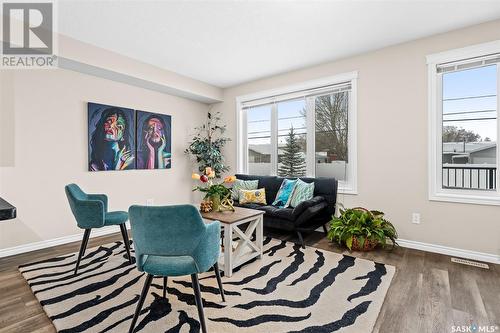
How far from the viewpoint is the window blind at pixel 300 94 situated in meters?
3.88

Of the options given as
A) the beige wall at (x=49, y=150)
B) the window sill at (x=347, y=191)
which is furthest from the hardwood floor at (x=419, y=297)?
the window sill at (x=347, y=191)

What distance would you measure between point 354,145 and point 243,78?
234 centimetres

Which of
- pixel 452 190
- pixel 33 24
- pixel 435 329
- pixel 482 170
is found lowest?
pixel 435 329

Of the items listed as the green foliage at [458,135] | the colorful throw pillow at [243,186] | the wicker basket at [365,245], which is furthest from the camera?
the colorful throw pillow at [243,186]

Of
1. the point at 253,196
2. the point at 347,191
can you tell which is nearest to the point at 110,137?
the point at 253,196

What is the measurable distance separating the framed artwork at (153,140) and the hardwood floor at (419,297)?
1928 millimetres

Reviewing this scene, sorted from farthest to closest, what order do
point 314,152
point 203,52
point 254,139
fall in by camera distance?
point 254,139
point 314,152
point 203,52

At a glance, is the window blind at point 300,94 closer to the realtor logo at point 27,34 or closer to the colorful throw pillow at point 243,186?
the colorful throw pillow at point 243,186

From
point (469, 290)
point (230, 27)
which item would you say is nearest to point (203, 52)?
point (230, 27)

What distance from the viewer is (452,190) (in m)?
3.09

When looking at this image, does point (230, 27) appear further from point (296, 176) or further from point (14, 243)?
point (14, 243)

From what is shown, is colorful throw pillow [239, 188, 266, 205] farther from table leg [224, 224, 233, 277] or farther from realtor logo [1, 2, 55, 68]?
realtor logo [1, 2, 55, 68]

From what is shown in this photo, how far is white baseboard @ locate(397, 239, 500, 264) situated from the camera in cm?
278

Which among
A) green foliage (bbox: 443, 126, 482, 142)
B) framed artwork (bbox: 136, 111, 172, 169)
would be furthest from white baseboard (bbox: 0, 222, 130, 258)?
green foliage (bbox: 443, 126, 482, 142)
